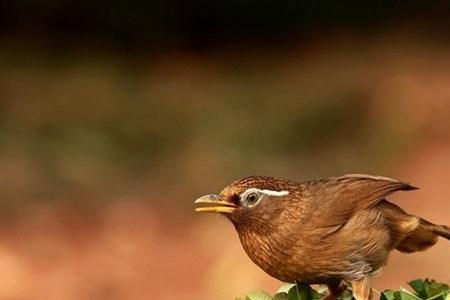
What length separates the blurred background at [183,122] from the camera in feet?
33.3

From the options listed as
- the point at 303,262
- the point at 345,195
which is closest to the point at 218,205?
the point at 303,262

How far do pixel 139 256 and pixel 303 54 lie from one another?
303 centimetres

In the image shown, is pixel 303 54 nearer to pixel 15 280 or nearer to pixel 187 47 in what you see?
pixel 187 47

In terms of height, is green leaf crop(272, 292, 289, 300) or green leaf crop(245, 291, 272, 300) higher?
green leaf crop(245, 291, 272, 300)

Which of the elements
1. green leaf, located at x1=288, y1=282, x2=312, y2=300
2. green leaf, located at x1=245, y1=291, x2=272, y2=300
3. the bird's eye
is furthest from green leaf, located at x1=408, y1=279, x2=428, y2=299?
the bird's eye

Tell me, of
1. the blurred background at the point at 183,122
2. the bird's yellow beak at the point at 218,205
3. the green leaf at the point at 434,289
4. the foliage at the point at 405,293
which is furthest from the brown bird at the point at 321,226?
the blurred background at the point at 183,122

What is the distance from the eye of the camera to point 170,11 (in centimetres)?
1222

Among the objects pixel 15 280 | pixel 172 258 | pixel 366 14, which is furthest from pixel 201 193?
pixel 366 14

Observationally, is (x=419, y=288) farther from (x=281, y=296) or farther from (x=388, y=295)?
(x=281, y=296)

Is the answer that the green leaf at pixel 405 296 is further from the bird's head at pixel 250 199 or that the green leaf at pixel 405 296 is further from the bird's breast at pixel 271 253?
the bird's head at pixel 250 199

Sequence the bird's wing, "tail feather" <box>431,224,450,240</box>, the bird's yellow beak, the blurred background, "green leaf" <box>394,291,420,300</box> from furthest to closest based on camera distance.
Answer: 1. the blurred background
2. "tail feather" <box>431,224,450,240</box>
3. the bird's wing
4. the bird's yellow beak
5. "green leaf" <box>394,291,420,300</box>

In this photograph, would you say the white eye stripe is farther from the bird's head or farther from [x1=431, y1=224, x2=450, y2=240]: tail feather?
[x1=431, y1=224, x2=450, y2=240]: tail feather

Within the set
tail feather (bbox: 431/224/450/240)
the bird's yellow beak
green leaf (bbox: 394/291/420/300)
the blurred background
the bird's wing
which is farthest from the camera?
the blurred background

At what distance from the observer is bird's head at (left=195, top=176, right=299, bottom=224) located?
4500 mm
